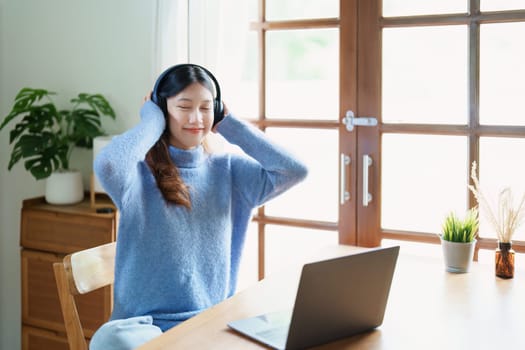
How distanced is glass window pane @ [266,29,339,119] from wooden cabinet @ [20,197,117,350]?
820 millimetres

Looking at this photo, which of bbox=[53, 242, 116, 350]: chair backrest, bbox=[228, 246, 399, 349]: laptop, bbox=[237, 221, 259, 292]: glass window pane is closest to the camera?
bbox=[228, 246, 399, 349]: laptop

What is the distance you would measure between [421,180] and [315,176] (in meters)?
0.44

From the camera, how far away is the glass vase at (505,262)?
6.67ft

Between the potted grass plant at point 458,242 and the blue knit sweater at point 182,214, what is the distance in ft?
1.58

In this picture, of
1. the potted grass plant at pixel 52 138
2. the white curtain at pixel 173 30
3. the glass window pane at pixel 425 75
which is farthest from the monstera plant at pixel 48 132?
the glass window pane at pixel 425 75

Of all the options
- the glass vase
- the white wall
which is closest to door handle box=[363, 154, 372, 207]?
the glass vase

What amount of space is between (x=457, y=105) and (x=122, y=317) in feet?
4.53

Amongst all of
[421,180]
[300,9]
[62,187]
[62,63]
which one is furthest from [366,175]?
[62,63]

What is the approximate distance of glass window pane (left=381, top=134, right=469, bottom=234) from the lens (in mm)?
A: 2504

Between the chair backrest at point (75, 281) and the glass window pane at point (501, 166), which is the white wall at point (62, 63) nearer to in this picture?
the chair backrest at point (75, 281)

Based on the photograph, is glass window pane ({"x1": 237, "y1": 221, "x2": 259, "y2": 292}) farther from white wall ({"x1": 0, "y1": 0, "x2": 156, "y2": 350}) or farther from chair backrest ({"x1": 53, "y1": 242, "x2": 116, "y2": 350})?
chair backrest ({"x1": 53, "y1": 242, "x2": 116, "y2": 350})

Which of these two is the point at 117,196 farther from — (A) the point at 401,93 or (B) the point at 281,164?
(A) the point at 401,93

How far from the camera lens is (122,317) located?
199 centimetres

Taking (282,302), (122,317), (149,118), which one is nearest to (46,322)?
(122,317)
